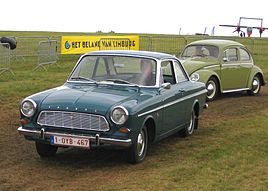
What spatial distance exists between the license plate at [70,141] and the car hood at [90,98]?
14.7 inches

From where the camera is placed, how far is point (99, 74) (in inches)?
320

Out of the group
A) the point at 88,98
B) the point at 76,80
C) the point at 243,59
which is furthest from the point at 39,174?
the point at 243,59

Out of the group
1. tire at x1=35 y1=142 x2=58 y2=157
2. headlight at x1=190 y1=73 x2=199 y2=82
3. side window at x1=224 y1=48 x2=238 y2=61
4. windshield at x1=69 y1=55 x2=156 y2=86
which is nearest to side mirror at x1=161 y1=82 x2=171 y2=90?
windshield at x1=69 y1=55 x2=156 y2=86

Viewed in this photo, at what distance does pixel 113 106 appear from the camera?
680cm

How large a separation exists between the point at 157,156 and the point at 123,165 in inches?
30.7

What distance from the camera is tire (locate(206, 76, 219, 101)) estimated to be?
46.0 ft

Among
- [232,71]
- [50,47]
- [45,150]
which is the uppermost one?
[50,47]

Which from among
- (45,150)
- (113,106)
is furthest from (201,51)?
(113,106)

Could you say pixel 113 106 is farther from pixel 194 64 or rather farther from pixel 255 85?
pixel 255 85

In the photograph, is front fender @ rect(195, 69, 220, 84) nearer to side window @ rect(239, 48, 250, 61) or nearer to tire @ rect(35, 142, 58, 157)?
side window @ rect(239, 48, 250, 61)

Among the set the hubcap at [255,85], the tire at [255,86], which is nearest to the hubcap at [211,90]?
the tire at [255,86]

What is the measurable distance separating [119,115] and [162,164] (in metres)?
1.06

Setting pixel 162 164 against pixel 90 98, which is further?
pixel 162 164

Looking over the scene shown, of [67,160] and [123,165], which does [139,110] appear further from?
[67,160]
